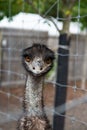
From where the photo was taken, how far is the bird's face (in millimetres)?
2775

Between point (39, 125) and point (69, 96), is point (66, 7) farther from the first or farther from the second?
point (39, 125)

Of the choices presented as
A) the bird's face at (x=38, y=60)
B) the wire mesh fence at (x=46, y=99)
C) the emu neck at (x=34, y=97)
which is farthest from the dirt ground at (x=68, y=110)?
the bird's face at (x=38, y=60)

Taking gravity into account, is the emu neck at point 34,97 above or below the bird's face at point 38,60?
below

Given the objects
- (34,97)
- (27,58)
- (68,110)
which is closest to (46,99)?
(68,110)

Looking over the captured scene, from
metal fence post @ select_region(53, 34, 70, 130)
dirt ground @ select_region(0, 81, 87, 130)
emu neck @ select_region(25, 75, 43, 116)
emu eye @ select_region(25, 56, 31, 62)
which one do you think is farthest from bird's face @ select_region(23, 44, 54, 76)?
metal fence post @ select_region(53, 34, 70, 130)

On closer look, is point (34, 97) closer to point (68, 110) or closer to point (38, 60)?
point (38, 60)

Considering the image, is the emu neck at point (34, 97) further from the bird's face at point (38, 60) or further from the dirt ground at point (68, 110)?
the dirt ground at point (68, 110)

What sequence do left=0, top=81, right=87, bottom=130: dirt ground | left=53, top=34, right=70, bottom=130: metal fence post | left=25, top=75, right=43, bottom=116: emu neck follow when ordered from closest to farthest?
left=25, top=75, right=43, bottom=116: emu neck < left=0, top=81, right=87, bottom=130: dirt ground < left=53, top=34, right=70, bottom=130: metal fence post

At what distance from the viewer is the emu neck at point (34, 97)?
115 inches

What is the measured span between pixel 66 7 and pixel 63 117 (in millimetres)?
1160

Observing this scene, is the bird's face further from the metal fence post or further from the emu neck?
the metal fence post

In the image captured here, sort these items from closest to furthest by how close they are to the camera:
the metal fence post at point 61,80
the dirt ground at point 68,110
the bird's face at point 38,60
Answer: the bird's face at point 38,60 → the dirt ground at point 68,110 → the metal fence post at point 61,80

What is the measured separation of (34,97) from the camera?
2959 mm

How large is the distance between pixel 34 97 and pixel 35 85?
9 cm
